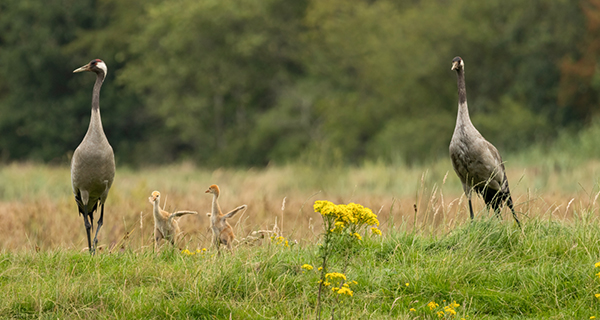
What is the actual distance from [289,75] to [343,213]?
31.2 meters

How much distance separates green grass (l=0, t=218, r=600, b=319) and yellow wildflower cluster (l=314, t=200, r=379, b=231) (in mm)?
709

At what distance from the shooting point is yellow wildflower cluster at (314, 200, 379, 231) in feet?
14.1

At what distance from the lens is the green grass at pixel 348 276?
16.3ft

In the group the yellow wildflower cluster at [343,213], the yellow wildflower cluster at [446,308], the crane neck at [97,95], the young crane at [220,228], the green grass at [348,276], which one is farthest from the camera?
the crane neck at [97,95]

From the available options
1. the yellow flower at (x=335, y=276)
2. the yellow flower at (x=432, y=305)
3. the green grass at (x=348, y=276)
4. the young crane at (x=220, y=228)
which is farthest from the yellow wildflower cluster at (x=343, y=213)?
the young crane at (x=220, y=228)

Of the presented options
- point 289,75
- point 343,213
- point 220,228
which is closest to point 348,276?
point 343,213

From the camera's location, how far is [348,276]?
18.0ft

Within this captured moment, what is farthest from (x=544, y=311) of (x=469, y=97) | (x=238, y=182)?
(x=469, y=97)

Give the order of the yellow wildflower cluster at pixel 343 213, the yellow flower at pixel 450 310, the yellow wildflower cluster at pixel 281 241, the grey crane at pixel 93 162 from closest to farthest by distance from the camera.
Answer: the yellow wildflower cluster at pixel 343 213 < the yellow flower at pixel 450 310 < the yellow wildflower cluster at pixel 281 241 < the grey crane at pixel 93 162

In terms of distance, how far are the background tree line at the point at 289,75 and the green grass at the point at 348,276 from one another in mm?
17436

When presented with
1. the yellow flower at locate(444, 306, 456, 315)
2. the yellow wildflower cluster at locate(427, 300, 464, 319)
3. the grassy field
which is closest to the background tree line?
the grassy field

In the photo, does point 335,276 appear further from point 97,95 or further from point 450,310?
point 97,95

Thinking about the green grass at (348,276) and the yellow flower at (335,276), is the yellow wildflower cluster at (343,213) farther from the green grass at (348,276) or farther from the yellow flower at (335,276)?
the green grass at (348,276)

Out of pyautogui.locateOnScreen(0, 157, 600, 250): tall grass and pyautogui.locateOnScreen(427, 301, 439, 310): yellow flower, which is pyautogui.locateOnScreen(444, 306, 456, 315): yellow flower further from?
pyautogui.locateOnScreen(0, 157, 600, 250): tall grass
